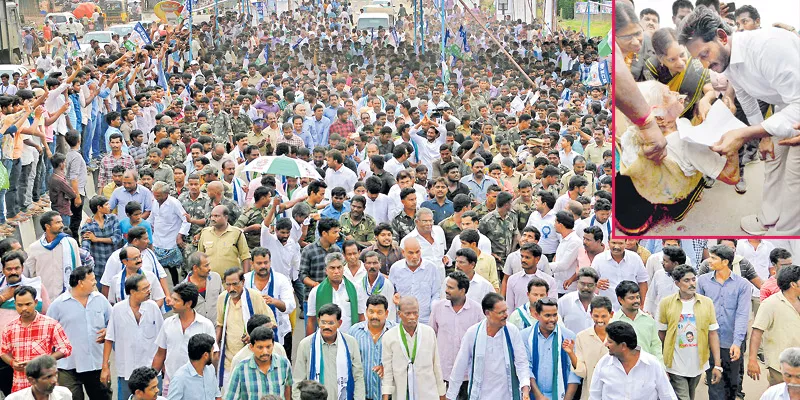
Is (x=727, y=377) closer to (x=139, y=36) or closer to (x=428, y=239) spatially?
(x=428, y=239)

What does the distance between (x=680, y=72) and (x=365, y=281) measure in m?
3.75

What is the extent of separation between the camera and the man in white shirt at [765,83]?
579 centimetres

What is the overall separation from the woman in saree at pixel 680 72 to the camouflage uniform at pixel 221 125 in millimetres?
11269

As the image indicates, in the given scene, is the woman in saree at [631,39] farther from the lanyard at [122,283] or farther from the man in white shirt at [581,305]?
the lanyard at [122,283]

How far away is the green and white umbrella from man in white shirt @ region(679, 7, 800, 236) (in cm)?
569

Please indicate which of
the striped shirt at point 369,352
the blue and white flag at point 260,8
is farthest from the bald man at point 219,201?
the blue and white flag at point 260,8

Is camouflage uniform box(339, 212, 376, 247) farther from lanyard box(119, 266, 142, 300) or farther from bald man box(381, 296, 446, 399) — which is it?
bald man box(381, 296, 446, 399)

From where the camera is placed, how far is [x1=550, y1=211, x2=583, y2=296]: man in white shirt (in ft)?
32.3

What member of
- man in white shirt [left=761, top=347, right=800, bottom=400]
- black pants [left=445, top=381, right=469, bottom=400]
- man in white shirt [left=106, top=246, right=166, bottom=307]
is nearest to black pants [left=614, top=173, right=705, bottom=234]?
man in white shirt [left=761, top=347, right=800, bottom=400]

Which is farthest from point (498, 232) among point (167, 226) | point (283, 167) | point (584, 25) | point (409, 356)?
point (584, 25)

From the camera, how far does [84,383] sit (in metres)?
8.65

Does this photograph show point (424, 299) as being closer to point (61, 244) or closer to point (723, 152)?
point (61, 244)

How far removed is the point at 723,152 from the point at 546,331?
236 centimetres

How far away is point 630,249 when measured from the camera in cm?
948
